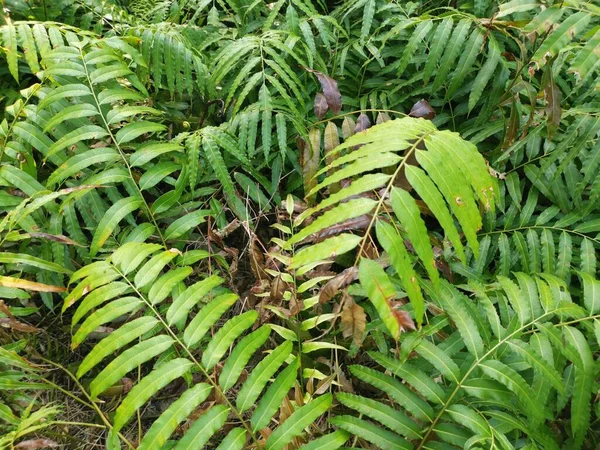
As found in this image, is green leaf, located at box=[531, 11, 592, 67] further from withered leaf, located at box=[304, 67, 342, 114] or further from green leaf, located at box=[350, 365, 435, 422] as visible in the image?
green leaf, located at box=[350, 365, 435, 422]

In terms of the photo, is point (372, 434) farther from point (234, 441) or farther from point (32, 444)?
point (32, 444)

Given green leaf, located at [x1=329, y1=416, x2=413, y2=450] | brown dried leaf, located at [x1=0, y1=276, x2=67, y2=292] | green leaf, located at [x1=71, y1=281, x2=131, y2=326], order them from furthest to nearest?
brown dried leaf, located at [x1=0, y1=276, x2=67, y2=292], green leaf, located at [x1=71, y1=281, x2=131, y2=326], green leaf, located at [x1=329, y1=416, x2=413, y2=450]

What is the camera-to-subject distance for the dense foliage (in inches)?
47.2

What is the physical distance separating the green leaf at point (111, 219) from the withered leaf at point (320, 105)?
82 cm

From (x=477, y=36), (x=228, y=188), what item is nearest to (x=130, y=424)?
(x=228, y=188)

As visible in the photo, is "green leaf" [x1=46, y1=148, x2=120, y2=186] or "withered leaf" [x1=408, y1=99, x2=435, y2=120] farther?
"withered leaf" [x1=408, y1=99, x2=435, y2=120]

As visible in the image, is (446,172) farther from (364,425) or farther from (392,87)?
(392,87)

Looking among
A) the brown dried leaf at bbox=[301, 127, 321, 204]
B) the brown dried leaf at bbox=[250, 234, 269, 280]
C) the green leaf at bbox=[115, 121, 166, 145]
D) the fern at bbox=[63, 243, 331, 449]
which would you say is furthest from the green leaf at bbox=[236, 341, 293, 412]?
the green leaf at bbox=[115, 121, 166, 145]

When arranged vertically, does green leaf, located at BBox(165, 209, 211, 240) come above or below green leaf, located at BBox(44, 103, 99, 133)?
below

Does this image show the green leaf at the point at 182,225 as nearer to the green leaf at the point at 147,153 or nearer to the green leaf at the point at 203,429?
the green leaf at the point at 147,153

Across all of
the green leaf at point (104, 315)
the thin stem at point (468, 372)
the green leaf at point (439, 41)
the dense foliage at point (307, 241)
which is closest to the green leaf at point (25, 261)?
the dense foliage at point (307, 241)

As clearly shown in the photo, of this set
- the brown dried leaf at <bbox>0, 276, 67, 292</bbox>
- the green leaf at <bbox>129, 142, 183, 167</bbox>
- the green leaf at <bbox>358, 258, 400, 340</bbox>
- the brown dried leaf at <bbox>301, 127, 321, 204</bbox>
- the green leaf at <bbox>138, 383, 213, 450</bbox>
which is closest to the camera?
Answer: the green leaf at <bbox>358, 258, 400, 340</bbox>

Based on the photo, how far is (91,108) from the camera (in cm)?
178

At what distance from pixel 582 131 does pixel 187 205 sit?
1.64m
